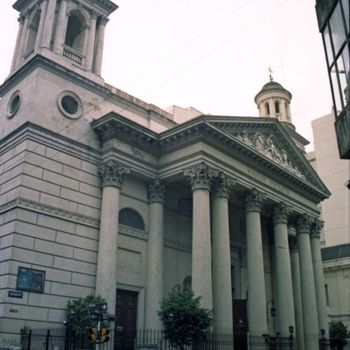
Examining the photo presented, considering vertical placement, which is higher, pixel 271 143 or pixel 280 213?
pixel 271 143

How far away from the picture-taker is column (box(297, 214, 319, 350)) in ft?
113

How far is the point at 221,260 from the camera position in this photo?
27.6 metres

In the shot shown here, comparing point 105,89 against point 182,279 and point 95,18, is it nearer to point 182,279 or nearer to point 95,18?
point 95,18

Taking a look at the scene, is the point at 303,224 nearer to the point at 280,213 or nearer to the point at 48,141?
the point at 280,213

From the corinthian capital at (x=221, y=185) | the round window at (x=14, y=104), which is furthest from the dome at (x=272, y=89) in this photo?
the round window at (x=14, y=104)

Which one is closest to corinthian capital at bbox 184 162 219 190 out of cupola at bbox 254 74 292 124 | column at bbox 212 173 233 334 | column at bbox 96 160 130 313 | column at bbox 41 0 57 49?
column at bbox 212 173 233 334

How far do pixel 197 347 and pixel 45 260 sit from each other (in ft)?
29.2

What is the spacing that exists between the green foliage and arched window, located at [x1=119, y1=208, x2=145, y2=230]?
6.00m

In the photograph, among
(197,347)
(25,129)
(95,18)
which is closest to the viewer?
(197,347)

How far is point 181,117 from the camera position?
36875 millimetres

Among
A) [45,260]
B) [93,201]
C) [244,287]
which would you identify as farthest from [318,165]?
[45,260]

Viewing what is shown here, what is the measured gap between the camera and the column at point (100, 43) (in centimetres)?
3206

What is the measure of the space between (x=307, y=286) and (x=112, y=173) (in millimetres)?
18184

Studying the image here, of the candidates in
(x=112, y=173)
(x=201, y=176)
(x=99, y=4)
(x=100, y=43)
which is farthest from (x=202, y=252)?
(x=99, y=4)
